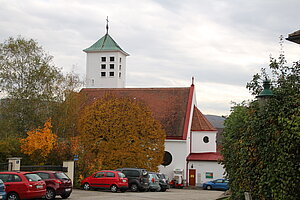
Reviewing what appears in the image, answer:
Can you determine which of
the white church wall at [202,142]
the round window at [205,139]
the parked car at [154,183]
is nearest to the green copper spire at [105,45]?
the white church wall at [202,142]

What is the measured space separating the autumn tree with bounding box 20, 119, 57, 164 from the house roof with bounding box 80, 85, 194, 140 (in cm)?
1325

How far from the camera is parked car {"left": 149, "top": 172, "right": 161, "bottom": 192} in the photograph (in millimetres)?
31781

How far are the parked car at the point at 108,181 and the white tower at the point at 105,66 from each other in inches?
1295

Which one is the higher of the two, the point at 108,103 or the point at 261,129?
the point at 108,103

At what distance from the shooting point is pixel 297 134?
905 cm

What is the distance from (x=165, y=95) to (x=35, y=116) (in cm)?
1846

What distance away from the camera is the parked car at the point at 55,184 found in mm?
20750

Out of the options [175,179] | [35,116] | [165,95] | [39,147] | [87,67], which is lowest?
[175,179]

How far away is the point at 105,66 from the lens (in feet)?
204

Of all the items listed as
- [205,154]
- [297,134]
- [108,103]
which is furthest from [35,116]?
[297,134]

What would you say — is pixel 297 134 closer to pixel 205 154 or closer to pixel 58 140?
pixel 58 140

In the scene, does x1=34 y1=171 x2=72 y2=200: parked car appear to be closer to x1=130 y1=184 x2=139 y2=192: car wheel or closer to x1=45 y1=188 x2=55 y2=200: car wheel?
x1=45 y1=188 x2=55 y2=200: car wheel

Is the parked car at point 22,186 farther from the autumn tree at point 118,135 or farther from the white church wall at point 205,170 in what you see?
the white church wall at point 205,170

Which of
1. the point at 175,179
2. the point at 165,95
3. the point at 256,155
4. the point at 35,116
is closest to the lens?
the point at 256,155
